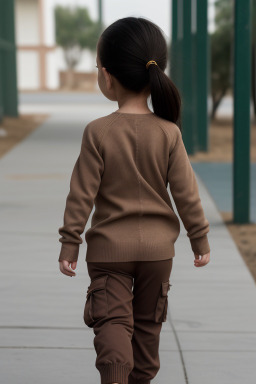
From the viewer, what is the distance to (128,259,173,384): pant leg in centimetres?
371

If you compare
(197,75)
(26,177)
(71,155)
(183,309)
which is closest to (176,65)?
(197,75)

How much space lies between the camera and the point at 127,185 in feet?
11.9

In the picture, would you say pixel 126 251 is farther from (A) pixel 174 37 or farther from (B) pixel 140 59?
(A) pixel 174 37

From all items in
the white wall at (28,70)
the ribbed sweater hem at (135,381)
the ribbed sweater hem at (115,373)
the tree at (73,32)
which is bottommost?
the tree at (73,32)

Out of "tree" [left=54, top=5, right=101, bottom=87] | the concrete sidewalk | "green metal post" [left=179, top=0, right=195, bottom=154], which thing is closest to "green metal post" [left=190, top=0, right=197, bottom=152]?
"green metal post" [left=179, top=0, right=195, bottom=154]

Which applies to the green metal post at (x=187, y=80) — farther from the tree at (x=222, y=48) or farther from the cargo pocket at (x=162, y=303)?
the cargo pocket at (x=162, y=303)

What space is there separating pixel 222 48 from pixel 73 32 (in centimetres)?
7526

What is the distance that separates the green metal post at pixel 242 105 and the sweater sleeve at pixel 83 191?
5469 millimetres

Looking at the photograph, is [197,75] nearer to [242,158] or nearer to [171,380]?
[242,158]

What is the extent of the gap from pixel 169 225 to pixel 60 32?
316 ft

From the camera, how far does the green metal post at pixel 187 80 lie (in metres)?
16.6

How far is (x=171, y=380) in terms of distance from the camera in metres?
4.46

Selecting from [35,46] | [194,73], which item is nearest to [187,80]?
[194,73]

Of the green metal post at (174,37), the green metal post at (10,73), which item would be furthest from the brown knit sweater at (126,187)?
the green metal post at (10,73)
